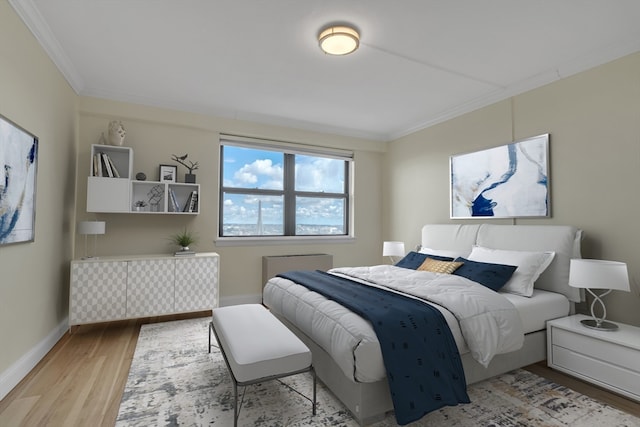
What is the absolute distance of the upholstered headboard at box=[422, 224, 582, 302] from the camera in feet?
9.09

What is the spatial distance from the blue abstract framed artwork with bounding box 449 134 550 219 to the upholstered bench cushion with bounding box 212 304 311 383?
9.11 feet

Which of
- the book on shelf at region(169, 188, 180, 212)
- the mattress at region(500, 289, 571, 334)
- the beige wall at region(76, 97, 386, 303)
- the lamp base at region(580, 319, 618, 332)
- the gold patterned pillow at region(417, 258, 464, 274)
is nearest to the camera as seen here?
the lamp base at region(580, 319, 618, 332)

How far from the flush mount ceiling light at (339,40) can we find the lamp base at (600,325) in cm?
279

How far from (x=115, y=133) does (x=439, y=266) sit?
3.79m

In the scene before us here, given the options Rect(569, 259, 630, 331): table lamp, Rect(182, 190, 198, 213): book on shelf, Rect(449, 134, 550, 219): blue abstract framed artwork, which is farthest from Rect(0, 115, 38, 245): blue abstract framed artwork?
Rect(449, 134, 550, 219): blue abstract framed artwork

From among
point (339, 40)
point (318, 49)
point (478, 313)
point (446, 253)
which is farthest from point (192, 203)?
point (478, 313)

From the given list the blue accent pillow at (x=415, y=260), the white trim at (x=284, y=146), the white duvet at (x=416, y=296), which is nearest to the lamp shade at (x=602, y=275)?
the white duvet at (x=416, y=296)

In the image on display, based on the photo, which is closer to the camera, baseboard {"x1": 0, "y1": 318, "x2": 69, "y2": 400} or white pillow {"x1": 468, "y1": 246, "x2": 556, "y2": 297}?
baseboard {"x1": 0, "y1": 318, "x2": 69, "y2": 400}

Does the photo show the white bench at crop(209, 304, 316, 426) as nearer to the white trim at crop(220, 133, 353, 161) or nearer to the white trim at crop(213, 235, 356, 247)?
the white trim at crop(213, 235, 356, 247)

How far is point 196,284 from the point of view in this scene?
370 centimetres

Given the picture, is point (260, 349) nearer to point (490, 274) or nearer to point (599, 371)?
point (490, 274)

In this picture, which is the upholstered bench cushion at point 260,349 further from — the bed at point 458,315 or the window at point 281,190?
the window at point 281,190

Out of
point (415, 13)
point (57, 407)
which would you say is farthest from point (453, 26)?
point (57, 407)

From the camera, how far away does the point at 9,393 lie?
2.13m
